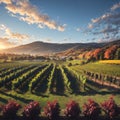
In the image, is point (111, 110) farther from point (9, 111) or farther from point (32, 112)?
point (9, 111)

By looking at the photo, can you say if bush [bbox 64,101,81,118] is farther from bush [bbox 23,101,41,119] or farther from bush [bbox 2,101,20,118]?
bush [bbox 2,101,20,118]

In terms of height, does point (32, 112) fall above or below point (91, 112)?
above

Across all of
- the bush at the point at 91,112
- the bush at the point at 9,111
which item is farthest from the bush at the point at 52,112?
the bush at the point at 9,111

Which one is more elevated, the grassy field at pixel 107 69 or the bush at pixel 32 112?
the bush at pixel 32 112

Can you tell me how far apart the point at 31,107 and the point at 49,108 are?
1246mm

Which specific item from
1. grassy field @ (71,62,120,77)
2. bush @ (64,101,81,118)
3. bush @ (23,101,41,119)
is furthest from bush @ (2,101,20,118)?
grassy field @ (71,62,120,77)

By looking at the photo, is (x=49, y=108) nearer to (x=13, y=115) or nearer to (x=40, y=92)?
(x=13, y=115)

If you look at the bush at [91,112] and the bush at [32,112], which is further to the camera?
the bush at [91,112]

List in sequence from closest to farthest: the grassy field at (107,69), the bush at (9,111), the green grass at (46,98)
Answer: the bush at (9,111) < the green grass at (46,98) < the grassy field at (107,69)

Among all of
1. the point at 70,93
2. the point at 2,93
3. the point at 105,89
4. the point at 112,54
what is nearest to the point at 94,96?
the point at 70,93

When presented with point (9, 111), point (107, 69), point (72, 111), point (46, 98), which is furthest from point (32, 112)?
point (107, 69)

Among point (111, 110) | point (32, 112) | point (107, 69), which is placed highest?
point (32, 112)

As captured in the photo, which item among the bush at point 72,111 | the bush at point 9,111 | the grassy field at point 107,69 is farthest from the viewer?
the grassy field at point 107,69

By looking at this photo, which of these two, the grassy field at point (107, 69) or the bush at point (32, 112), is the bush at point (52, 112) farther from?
the grassy field at point (107, 69)
